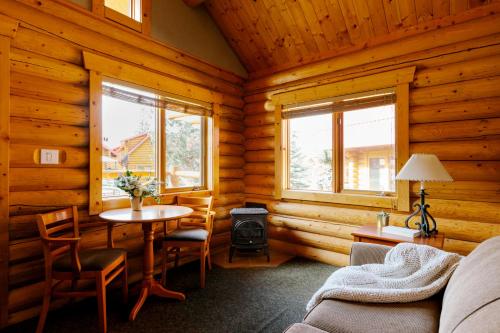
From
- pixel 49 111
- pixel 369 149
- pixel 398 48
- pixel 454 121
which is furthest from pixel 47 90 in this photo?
pixel 454 121

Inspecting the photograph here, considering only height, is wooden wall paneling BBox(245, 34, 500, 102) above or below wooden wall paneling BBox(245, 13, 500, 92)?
below

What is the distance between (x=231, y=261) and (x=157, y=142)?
5.84 feet

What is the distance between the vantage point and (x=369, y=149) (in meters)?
3.51

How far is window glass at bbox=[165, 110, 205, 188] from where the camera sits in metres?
3.64

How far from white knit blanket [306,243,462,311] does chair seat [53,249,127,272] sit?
1.57 m

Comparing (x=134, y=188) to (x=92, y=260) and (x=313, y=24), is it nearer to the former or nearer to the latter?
(x=92, y=260)

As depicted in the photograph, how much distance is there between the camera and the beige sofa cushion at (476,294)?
2.94ft

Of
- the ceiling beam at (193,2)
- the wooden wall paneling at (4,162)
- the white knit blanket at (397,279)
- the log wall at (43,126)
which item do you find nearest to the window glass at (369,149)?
the white knit blanket at (397,279)

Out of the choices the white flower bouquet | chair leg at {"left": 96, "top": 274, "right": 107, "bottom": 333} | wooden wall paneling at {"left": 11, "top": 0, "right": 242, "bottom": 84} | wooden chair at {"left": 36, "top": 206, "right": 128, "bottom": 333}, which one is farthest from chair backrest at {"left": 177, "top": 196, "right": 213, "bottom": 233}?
wooden wall paneling at {"left": 11, "top": 0, "right": 242, "bottom": 84}

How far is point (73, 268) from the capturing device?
2.08m

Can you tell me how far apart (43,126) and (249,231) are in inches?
96.5

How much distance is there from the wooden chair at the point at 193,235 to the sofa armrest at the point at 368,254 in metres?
1.53

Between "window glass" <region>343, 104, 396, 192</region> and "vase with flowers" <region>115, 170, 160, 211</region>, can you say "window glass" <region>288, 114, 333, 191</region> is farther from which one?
"vase with flowers" <region>115, 170, 160, 211</region>

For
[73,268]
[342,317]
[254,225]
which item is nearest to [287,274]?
[254,225]
